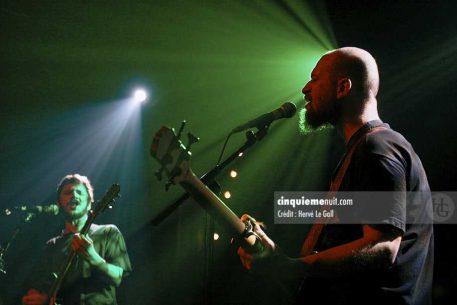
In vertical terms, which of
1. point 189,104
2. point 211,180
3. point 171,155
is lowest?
point 211,180

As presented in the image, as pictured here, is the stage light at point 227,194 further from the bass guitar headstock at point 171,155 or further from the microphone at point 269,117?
the bass guitar headstock at point 171,155

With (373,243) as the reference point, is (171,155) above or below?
above

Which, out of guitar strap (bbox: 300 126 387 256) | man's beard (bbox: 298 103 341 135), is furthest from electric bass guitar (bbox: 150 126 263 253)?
man's beard (bbox: 298 103 341 135)

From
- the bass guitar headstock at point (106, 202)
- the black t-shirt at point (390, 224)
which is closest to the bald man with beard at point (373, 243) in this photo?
the black t-shirt at point (390, 224)

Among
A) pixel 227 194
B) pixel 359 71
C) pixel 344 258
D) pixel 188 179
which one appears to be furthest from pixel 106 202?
pixel 344 258

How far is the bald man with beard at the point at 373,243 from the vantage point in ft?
4.89

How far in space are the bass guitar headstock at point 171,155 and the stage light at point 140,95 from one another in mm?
4707

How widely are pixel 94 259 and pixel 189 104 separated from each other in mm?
3257

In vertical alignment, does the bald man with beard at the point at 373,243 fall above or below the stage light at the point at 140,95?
below

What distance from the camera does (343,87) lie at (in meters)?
1.97

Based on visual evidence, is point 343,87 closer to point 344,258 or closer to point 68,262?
point 344,258

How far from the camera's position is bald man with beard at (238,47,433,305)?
1.49m

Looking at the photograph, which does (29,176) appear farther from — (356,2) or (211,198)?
(211,198)

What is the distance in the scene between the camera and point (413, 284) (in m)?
1.60
